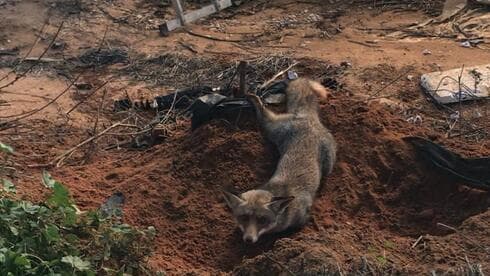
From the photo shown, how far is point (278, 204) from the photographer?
603 centimetres

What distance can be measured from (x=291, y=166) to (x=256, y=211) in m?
0.77

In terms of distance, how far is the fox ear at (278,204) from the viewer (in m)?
5.97

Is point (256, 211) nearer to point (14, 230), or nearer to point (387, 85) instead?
point (14, 230)

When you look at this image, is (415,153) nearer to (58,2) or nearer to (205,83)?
(205,83)

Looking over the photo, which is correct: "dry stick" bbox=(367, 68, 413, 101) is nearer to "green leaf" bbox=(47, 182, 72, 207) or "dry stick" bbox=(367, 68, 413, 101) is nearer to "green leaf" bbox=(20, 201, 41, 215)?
"green leaf" bbox=(47, 182, 72, 207)

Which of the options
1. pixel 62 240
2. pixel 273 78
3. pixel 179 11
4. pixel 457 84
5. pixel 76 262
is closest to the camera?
pixel 76 262

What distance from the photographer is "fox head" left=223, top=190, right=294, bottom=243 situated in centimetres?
597

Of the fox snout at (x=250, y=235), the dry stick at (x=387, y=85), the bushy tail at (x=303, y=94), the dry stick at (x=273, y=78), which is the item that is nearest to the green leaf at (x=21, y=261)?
the fox snout at (x=250, y=235)

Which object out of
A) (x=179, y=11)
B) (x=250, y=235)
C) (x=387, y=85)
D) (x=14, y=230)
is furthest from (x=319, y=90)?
(x=179, y=11)

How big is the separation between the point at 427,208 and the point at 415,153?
0.65 m

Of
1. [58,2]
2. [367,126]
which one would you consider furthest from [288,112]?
[58,2]

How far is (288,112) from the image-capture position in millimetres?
7430

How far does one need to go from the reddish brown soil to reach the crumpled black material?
0.08 metres

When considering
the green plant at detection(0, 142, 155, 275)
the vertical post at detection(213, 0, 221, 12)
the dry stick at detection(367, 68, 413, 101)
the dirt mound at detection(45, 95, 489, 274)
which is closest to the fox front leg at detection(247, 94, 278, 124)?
the dirt mound at detection(45, 95, 489, 274)
